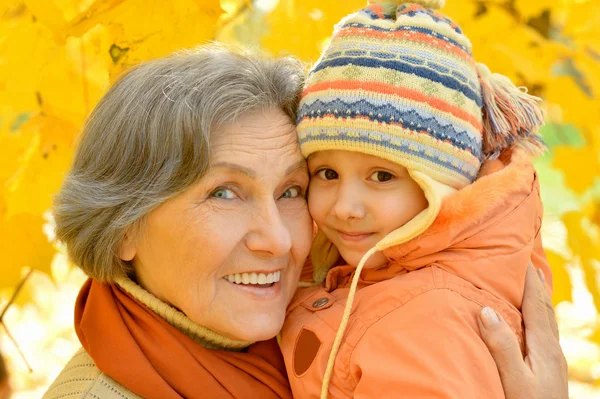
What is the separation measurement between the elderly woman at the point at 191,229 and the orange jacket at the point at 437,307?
150mm

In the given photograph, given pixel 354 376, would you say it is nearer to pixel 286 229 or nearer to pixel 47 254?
pixel 286 229

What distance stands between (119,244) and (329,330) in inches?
27.2

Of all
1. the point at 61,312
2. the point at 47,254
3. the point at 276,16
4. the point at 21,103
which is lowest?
the point at 61,312

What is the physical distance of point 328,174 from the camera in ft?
7.25

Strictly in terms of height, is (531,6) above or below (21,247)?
above

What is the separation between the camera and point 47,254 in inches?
102

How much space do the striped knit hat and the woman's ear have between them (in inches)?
23.2

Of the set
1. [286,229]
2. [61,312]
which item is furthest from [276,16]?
[61,312]

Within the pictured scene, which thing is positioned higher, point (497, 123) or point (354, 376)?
point (497, 123)

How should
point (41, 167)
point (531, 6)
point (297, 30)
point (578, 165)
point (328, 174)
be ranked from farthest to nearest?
point (578, 165) < point (531, 6) < point (297, 30) < point (41, 167) < point (328, 174)

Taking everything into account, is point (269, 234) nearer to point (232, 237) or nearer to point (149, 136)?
point (232, 237)

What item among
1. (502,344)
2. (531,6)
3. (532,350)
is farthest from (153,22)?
(531,6)

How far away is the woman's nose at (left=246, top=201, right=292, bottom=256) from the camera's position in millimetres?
2113

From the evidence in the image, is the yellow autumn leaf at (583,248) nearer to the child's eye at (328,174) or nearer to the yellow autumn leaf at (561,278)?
the yellow autumn leaf at (561,278)
